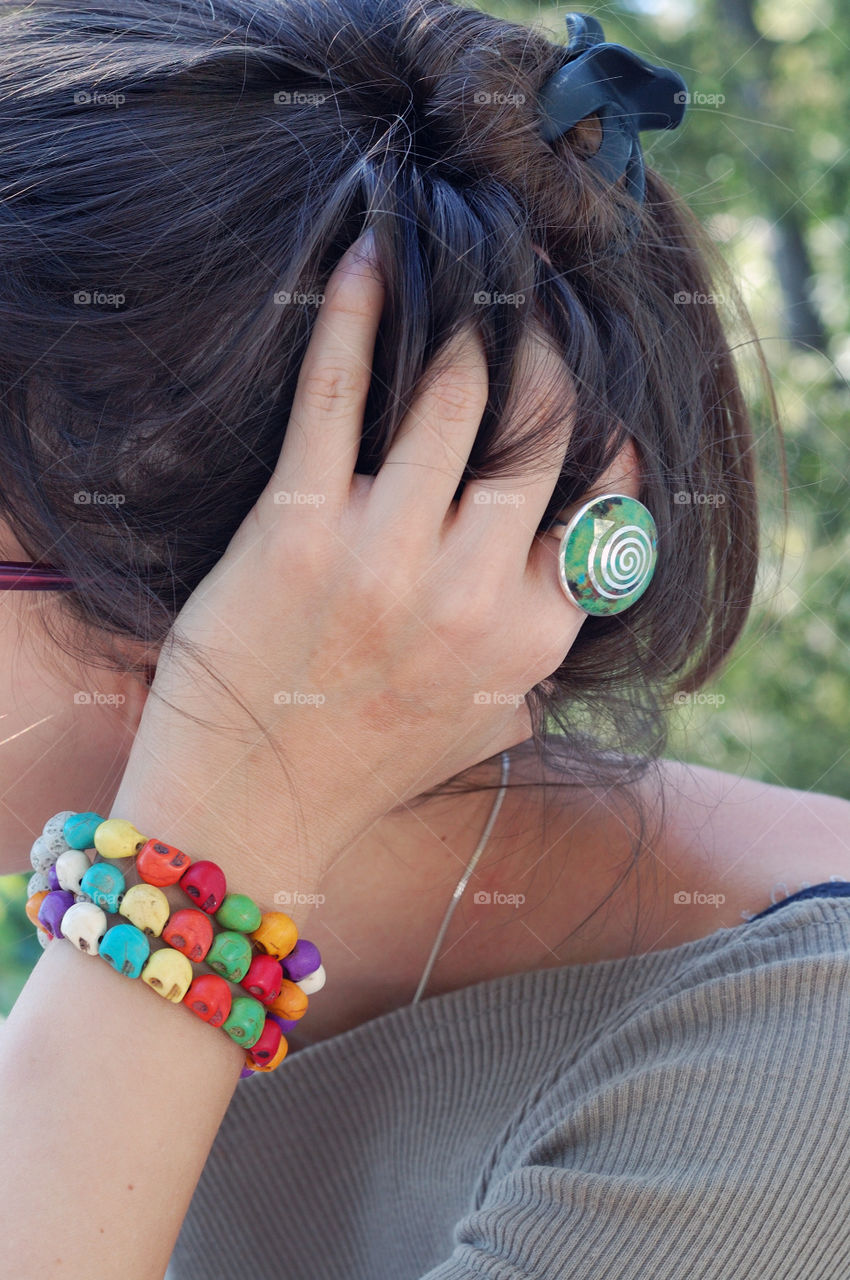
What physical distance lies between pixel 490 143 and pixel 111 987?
32.6 inches

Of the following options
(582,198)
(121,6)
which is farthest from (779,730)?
(121,6)

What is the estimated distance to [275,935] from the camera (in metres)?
0.94

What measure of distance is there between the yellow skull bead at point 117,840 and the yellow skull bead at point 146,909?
4 cm

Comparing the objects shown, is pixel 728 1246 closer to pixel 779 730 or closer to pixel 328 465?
pixel 328 465

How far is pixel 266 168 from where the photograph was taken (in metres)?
0.92
